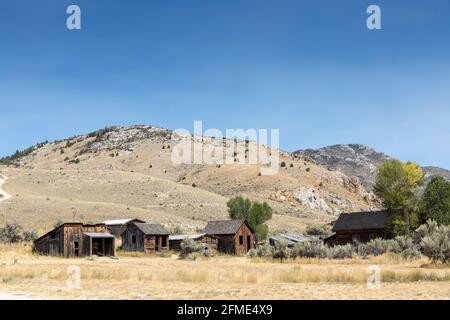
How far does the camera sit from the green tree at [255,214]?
60.7 m

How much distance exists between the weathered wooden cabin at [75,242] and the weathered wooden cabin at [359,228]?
20271 millimetres

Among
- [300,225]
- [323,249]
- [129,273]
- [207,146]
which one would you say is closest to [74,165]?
[207,146]

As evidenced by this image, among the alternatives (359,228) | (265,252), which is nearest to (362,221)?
(359,228)

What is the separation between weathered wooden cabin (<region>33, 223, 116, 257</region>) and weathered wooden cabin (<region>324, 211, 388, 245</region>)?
20271 millimetres

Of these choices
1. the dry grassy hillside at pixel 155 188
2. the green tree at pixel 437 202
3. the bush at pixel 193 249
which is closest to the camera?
the green tree at pixel 437 202

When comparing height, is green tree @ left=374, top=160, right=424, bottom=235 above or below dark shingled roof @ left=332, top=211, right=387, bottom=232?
above

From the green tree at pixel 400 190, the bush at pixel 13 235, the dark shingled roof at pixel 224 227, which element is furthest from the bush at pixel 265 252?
the bush at pixel 13 235

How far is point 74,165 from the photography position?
432 ft

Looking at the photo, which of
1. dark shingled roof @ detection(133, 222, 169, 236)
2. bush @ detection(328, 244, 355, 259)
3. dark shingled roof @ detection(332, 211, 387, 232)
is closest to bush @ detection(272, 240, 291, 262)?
Answer: bush @ detection(328, 244, 355, 259)

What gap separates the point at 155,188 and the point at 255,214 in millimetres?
38699

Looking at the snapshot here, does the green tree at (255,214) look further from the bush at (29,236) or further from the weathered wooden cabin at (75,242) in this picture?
the bush at (29,236)

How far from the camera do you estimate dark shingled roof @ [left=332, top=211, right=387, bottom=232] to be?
51.5 metres

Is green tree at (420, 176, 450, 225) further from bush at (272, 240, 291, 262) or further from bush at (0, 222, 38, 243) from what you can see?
bush at (0, 222, 38, 243)
